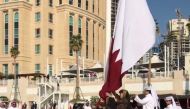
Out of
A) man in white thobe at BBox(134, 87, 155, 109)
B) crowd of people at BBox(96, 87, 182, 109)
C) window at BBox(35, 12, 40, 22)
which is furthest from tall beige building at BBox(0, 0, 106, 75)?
man in white thobe at BBox(134, 87, 155, 109)

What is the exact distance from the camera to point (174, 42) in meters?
128

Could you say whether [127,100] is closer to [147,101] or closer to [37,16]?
[147,101]

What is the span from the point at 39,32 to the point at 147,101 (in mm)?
75041

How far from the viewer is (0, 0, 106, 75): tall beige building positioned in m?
85.7

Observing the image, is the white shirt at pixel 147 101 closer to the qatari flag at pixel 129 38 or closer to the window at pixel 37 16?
the qatari flag at pixel 129 38

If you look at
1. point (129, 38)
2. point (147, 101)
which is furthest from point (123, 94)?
point (129, 38)

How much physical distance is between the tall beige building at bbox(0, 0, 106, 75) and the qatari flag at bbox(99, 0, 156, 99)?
236 ft

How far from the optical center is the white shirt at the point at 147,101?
12852 mm

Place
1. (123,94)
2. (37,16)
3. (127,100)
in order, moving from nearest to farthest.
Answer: (127,100) < (123,94) < (37,16)

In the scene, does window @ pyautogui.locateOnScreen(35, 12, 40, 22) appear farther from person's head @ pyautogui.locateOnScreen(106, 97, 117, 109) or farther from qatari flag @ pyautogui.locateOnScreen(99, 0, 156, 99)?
qatari flag @ pyautogui.locateOnScreen(99, 0, 156, 99)

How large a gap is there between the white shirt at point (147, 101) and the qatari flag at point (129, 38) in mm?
1766

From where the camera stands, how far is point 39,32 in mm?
87062

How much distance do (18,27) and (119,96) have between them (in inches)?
2947

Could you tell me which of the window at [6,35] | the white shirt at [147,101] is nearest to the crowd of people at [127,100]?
the white shirt at [147,101]
